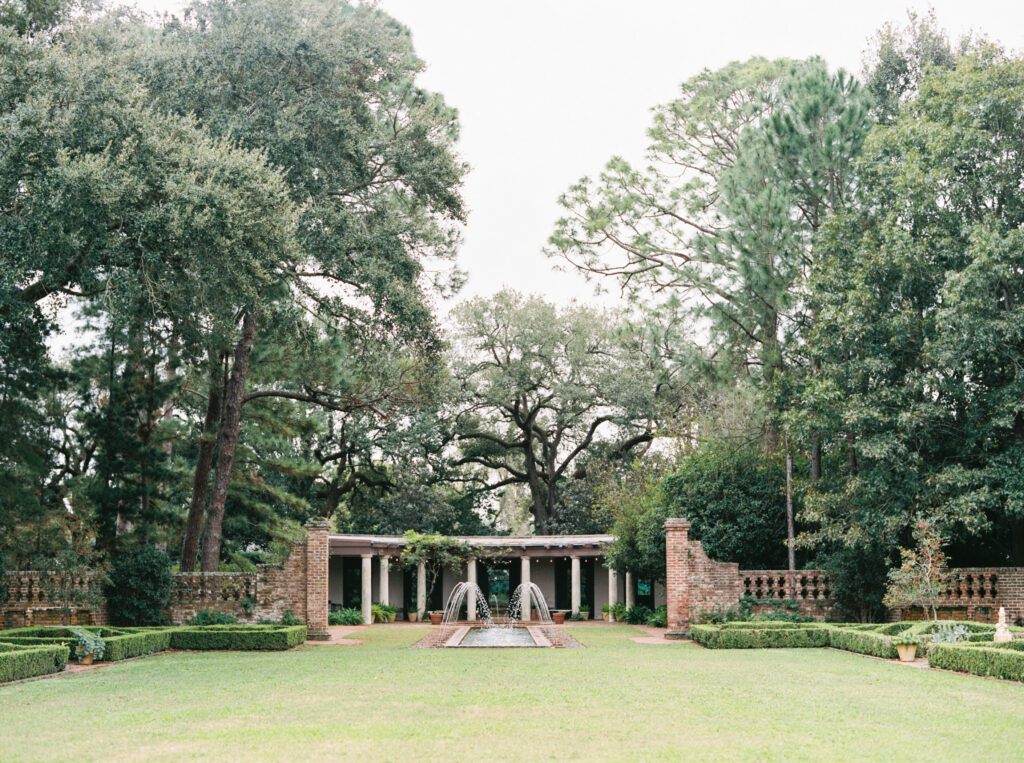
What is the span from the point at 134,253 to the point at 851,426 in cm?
1324

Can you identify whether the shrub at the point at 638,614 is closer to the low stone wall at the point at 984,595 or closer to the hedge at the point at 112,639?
the low stone wall at the point at 984,595

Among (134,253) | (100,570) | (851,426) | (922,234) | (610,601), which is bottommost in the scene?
(610,601)

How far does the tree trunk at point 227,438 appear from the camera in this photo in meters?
23.1

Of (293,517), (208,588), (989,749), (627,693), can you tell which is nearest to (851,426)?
(627,693)

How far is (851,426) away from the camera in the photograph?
1888cm

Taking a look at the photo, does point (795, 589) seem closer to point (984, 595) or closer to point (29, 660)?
point (984, 595)

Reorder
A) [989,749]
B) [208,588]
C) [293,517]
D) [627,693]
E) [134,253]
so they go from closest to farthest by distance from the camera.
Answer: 1. [989,749]
2. [627,693]
3. [134,253]
4. [208,588]
5. [293,517]

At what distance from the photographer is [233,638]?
18453mm

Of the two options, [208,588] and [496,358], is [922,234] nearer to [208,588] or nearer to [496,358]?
[208,588]

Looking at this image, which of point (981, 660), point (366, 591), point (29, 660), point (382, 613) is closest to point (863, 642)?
point (981, 660)

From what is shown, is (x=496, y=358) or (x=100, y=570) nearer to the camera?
(x=100, y=570)

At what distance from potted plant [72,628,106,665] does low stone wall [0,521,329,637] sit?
4952 millimetres

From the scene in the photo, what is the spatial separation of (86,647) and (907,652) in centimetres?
1273

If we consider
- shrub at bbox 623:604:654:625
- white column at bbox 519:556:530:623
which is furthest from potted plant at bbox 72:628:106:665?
white column at bbox 519:556:530:623
